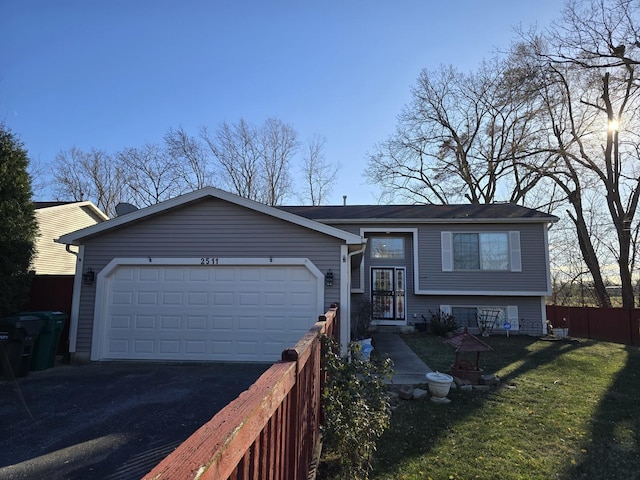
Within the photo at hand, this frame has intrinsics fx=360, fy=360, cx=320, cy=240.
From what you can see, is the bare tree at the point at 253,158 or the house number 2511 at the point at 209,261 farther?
the bare tree at the point at 253,158

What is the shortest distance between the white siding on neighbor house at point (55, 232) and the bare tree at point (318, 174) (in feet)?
43.6

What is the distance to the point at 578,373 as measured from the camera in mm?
7082

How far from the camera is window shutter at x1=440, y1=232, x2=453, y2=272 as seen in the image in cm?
1232

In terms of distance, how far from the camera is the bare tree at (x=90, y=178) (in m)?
23.6

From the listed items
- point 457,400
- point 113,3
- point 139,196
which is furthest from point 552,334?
point 139,196

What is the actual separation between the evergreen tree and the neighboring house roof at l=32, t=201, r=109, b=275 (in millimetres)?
4615

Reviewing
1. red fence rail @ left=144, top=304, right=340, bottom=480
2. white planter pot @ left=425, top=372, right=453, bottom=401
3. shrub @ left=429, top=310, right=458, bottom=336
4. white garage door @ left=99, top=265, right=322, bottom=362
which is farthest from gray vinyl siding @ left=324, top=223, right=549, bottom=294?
red fence rail @ left=144, top=304, right=340, bottom=480

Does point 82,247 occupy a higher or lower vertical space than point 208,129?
lower

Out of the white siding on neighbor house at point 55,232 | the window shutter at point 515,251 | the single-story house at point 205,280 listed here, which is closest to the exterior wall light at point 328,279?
the single-story house at point 205,280

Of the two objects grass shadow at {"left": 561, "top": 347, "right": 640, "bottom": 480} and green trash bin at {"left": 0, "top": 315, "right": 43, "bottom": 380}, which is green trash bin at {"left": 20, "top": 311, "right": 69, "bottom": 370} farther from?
grass shadow at {"left": 561, "top": 347, "right": 640, "bottom": 480}

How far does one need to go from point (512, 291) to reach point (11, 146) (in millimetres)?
14124

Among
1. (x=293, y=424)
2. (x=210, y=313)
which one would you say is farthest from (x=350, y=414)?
(x=210, y=313)

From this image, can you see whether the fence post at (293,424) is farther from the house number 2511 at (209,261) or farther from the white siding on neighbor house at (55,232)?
the white siding on neighbor house at (55,232)

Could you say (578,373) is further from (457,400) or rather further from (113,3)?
(113,3)
